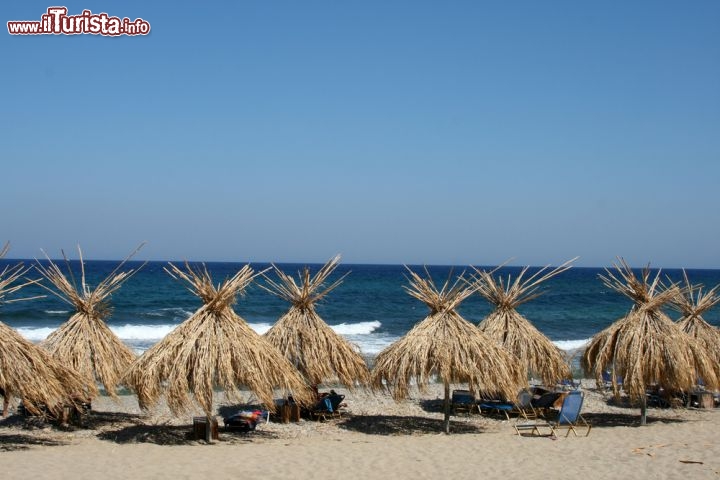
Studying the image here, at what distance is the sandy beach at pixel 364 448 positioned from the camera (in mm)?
9180

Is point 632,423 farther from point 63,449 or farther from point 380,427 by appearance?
point 63,449

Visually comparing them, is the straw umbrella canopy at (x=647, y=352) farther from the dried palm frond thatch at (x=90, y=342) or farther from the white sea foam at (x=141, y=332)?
the white sea foam at (x=141, y=332)

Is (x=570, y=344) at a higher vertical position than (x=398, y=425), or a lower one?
higher

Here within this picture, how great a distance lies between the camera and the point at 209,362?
10.1 meters

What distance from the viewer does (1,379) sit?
9.36m

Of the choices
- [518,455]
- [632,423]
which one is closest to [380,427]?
[518,455]

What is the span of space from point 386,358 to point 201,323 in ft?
10.2

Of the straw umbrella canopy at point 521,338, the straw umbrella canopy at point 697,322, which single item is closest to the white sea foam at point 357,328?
the straw umbrella canopy at point 521,338

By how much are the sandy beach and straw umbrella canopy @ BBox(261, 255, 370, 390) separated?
3.03 feet

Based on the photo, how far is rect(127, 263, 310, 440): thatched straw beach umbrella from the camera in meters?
10.0

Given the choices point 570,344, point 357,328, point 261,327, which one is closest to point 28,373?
point 570,344

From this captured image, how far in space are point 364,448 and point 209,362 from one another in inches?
107

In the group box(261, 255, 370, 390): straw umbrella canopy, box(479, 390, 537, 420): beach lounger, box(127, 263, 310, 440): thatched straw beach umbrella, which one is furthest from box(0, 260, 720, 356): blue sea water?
box(127, 263, 310, 440): thatched straw beach umbrella

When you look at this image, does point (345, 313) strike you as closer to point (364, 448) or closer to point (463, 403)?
point (463, 403)
